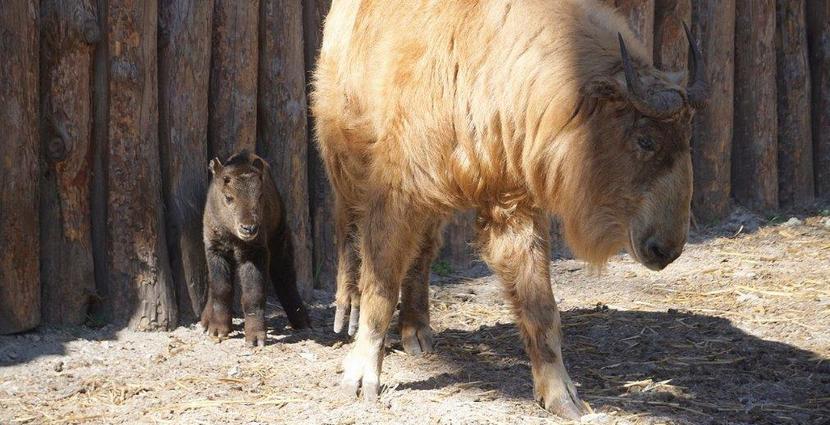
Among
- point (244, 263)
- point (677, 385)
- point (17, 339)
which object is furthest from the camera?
point (244, 263)

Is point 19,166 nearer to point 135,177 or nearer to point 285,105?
point 135,177

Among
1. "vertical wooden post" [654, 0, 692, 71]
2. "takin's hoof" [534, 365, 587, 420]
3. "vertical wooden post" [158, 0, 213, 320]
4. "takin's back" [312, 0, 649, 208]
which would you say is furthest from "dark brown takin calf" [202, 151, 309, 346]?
"vertical wooden post" [654, 0, 692, 71]

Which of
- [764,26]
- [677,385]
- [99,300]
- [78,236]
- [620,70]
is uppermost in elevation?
[764,26]

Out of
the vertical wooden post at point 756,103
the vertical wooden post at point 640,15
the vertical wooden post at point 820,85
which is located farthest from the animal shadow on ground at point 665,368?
the vertical wooden post at point 820,85

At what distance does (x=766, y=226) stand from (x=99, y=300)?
5.41 m

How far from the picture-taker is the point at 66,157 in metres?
6.00

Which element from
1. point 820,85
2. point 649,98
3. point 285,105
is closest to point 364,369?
point 649,98

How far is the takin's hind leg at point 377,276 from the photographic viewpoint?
5270 mm

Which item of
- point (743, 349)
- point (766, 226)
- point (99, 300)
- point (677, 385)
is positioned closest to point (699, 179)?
point (766, 226)

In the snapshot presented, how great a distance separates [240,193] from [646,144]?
2595 millimetres

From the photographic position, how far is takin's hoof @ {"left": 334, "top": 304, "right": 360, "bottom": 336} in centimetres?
628

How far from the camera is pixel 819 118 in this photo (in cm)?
914

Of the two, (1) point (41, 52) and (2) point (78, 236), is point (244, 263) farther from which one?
(1) point (41, 52)

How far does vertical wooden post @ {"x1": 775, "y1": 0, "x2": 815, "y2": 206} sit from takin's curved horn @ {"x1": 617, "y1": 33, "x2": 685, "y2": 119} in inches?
192
